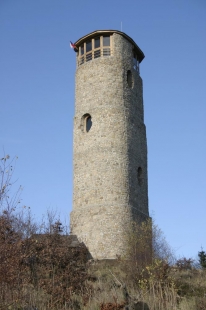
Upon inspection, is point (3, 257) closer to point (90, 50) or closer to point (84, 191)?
point (84, 191)

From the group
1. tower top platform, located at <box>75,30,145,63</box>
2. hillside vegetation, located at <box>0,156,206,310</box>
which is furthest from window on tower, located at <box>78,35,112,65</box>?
hillside vegetation, located at <box>0,156,206,310</box>

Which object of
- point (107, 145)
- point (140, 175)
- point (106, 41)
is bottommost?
point (140, 175)

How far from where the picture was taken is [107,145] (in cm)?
2448

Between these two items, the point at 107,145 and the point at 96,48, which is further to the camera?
the point at 96,48

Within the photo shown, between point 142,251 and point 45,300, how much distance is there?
9731mm

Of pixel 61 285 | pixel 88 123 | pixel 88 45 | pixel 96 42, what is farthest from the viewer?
pixel 88 45

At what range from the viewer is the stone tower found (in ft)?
76.7

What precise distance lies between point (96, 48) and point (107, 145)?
244 inches

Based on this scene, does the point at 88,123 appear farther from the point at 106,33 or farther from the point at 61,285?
the point at 61,285

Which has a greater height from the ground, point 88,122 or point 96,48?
point 96,48

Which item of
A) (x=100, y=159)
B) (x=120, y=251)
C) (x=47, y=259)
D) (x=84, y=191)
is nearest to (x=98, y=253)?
(x=120, y=251)

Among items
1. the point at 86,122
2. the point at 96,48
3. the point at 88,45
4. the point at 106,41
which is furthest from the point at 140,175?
the point at 88,45

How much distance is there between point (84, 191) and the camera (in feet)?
79.5

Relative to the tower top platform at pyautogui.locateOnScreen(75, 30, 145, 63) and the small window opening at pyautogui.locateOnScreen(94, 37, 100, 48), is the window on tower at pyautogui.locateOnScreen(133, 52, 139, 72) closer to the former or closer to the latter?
the tower top platform at pyautogui.locateOnScreen(75, 30, 145, 63)
